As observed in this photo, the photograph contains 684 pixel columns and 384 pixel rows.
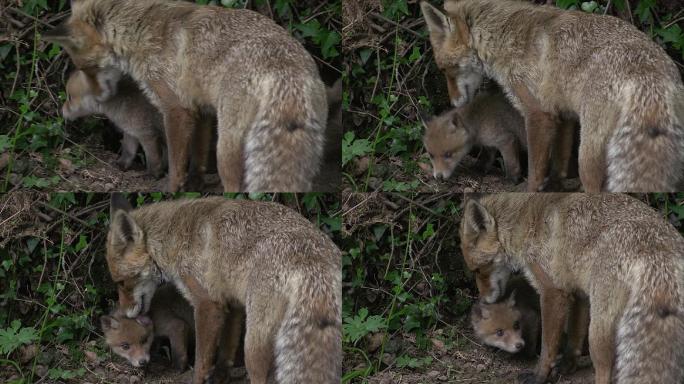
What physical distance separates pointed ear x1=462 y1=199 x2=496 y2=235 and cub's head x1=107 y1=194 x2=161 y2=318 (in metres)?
1.99

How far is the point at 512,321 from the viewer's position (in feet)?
19.6

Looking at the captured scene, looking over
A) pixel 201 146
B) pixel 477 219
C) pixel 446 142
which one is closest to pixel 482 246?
pixel 477 219

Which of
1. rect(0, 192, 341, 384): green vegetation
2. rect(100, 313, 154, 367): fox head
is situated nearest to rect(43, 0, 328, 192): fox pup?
rect(0, 192, 341, 384): green vegetation

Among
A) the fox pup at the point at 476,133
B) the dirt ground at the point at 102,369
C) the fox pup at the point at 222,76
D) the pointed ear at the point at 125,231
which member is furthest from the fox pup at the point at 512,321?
the pointed ear at the point at 125,231

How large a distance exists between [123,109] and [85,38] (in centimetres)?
50

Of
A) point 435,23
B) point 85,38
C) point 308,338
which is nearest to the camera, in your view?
point 308,338

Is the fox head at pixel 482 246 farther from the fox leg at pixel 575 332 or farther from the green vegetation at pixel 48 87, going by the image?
the green vegetation at pixel 48 87

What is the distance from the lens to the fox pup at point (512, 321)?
5945 mm

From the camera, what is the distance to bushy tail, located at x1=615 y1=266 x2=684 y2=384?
4797mm

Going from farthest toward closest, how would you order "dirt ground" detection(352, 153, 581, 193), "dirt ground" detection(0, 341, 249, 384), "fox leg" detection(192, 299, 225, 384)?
"dirt ground" detection(0, 341, 249, 384), "dirt ground" detection(352, 153, 581, 193), "fox leg" detection(192, 299, 225, 384)

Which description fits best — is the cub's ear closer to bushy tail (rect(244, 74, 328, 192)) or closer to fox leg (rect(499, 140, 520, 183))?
fox leg (rect(499, 140, 520, 183))

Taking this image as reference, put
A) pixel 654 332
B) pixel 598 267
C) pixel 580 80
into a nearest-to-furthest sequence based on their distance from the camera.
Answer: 1. pixel 654 332
2. pixel 598 267
3. pixel 580 80

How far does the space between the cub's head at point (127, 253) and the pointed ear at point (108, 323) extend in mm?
348

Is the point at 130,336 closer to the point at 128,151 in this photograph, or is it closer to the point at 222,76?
the point at 128,151
